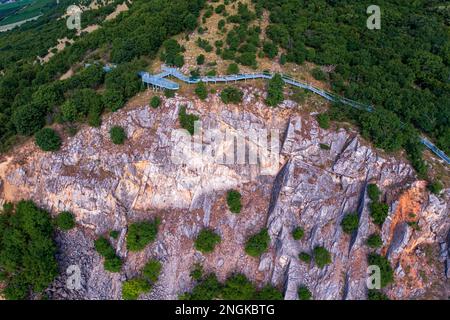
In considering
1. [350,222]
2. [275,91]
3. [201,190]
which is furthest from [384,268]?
[275,91]

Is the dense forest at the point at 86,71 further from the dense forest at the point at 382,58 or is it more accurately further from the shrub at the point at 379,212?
the shrub at the point at 379,212

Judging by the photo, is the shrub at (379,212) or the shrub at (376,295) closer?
the shrub at (376,295)

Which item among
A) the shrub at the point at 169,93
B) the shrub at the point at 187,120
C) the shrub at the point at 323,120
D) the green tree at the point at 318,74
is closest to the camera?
the shrub at the point at 323,120

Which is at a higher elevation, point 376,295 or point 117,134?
point 117,134

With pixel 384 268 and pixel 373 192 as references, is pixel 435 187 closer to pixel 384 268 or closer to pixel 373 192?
pixel 373 192

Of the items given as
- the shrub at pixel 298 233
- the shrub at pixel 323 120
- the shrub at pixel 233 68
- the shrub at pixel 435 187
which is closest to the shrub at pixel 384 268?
the shrub at pixel 298 233

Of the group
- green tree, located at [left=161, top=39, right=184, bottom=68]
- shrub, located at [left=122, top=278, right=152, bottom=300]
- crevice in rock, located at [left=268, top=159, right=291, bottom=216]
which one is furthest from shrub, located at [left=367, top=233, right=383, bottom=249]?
green tree, located at [left=161, top=39, right=184, bottom=68]
